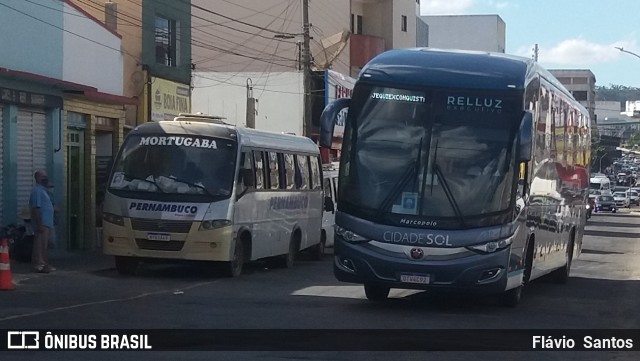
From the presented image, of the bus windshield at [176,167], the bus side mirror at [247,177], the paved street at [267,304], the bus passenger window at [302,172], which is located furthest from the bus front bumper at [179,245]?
the bus passenger window at [302,172]

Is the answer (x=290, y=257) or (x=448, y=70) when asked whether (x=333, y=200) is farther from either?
(x=448, y=70)

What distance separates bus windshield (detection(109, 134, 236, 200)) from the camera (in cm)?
2066

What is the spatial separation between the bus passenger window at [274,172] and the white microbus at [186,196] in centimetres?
82

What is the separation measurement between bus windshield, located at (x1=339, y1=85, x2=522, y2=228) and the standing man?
7185 mm

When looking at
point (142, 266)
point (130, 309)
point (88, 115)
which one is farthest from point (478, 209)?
point (88, 115)

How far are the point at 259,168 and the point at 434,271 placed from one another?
7995 mm

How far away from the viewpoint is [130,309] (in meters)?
15.1

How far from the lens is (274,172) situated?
23781 millimetres

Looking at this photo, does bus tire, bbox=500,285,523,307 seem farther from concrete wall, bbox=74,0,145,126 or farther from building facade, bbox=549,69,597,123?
building facade, bbox=549,69,597,123

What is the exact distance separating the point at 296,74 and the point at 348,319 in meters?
30.9

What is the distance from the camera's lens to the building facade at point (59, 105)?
23.2 meters

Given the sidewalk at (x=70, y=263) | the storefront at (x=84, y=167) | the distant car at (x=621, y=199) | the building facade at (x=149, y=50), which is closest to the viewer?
the sidewalk at (x=70, y=263)

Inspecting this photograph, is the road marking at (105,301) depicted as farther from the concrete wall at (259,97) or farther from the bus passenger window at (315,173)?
the concrete wall at (259,97)

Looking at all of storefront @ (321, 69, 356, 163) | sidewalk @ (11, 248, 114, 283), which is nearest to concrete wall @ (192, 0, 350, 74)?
storefront @ (321, 69, 356, 163)
